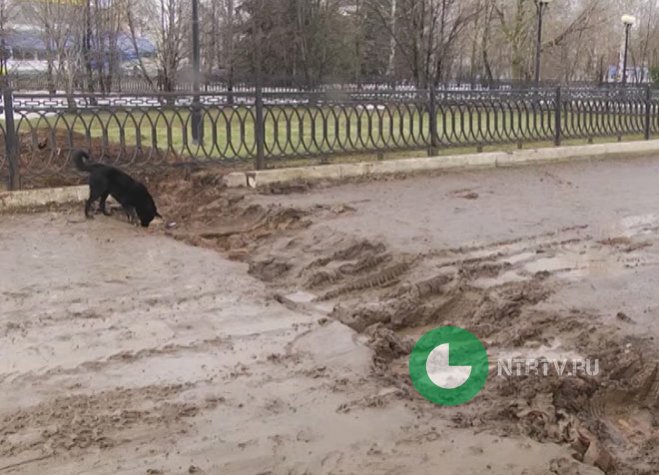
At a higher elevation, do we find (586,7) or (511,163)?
(586,7)

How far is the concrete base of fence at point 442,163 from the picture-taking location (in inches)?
432

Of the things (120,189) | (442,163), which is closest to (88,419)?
(120,189)

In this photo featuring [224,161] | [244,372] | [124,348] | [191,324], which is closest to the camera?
[244,372]

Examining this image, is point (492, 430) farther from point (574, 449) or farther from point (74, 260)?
point (74, 260)

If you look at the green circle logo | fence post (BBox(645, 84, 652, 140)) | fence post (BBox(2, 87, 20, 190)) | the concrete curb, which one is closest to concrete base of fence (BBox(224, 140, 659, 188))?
the concrete curb

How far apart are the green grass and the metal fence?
0.02 m

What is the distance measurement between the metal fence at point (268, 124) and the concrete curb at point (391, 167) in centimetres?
38

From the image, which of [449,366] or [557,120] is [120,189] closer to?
[449,366]

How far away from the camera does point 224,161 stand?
1123cm

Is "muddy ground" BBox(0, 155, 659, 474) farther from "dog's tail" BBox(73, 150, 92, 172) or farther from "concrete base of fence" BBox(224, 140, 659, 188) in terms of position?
"concrete base of fence" BBox(224, 140, 659, 188)

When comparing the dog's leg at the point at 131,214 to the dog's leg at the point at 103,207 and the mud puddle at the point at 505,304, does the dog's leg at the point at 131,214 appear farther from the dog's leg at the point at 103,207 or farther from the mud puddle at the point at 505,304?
the mud puddle at the point at 505,304

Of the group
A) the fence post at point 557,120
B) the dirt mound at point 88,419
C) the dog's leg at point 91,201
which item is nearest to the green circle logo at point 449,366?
the dirt mound at point 88,419

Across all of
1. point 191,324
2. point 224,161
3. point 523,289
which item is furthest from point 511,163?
point 191,324

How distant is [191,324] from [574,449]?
2.94 meters
